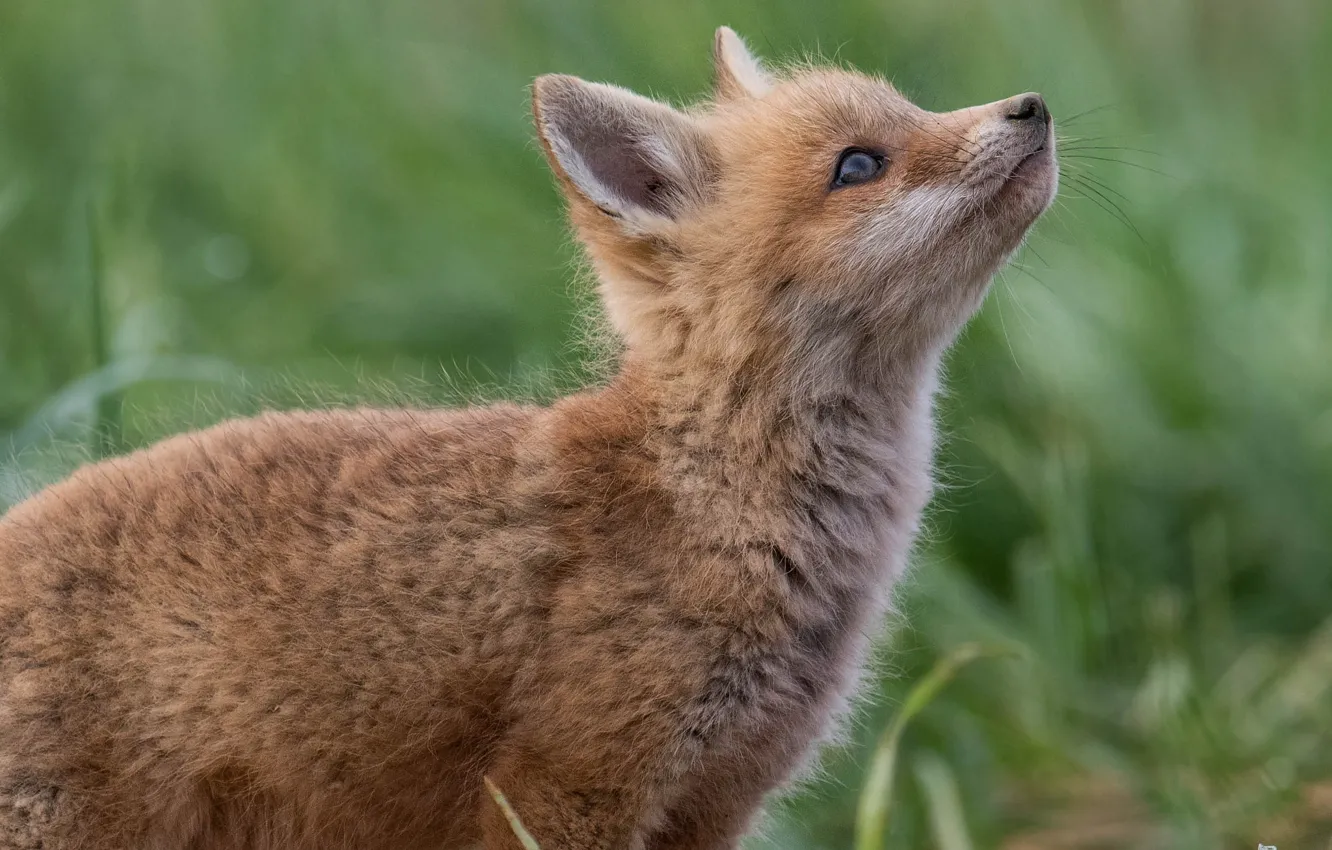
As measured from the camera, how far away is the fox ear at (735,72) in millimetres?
4582

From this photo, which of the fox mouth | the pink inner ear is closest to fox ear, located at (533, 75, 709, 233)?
the pink inner ear

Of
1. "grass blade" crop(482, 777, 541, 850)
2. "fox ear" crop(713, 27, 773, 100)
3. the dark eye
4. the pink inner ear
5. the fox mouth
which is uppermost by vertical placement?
"fox ear" crop(713, 27, 773, 100)

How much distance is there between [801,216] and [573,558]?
960mm

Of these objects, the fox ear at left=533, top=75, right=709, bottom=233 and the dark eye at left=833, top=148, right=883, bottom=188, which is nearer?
the fox ear at left=533, top=75, right=709, bottom=233

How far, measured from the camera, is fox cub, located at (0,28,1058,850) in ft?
11.8

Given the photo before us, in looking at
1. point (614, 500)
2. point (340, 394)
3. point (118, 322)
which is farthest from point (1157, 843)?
point (118, 322)

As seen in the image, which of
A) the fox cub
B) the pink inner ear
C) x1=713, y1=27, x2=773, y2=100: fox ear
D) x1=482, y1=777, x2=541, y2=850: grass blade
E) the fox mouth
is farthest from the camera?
x1=713, y1=27, x2=773, y2=100: fox ear

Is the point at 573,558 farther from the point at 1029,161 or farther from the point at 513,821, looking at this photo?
the point at 1029,161

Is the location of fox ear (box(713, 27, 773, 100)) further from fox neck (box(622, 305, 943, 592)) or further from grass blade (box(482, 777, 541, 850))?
A: grass blade (box(482, 777, 541, 850))

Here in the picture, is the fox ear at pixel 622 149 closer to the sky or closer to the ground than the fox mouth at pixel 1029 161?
closer to the sky

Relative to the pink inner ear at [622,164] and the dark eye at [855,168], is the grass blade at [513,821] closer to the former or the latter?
the pink inner ear at [622,164]

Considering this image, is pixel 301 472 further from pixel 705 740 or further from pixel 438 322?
pixel 438 322

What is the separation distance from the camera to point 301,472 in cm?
384

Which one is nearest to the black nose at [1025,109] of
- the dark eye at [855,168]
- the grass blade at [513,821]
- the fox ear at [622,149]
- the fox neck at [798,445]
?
the dark eye at [855,168]
